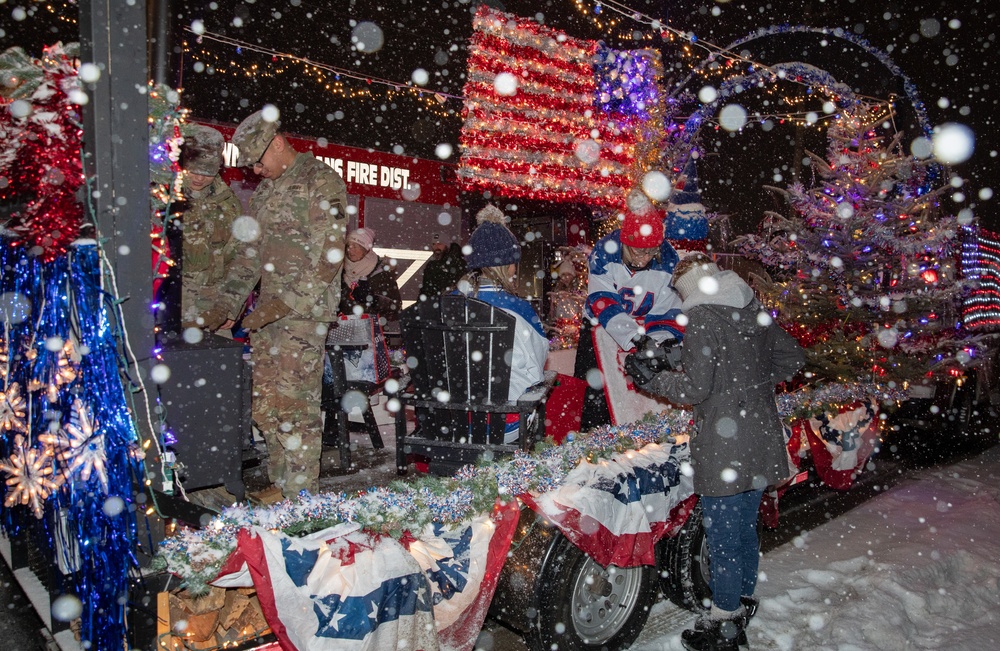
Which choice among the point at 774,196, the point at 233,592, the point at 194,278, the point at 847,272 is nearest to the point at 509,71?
the point at 847,272

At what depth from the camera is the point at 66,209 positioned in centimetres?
221

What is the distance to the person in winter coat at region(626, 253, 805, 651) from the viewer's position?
3.01 metres

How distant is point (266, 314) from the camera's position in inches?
127

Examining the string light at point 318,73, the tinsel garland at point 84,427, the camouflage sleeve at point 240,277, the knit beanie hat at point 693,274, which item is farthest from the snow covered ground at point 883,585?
the string light at point 318,73

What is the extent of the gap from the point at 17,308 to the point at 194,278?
4.65 feet

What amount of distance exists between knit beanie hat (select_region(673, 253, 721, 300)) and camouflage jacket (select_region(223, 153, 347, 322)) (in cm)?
175

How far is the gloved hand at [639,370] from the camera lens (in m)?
3.19

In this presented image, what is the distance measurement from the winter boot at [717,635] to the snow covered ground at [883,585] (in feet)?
0.57

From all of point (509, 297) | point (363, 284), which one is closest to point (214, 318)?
point (509, 297)

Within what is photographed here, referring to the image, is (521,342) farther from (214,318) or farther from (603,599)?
(214,318)

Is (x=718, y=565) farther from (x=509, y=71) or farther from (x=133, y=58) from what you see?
(x=509, y=71)

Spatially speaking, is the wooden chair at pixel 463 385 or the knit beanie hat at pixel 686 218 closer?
the wooden chair at pixel 463 385

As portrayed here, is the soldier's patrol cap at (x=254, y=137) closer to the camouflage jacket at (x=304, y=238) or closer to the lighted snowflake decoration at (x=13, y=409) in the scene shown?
the camouflage jacket at (x=304, y=238)

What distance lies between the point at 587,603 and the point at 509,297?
1.56m
